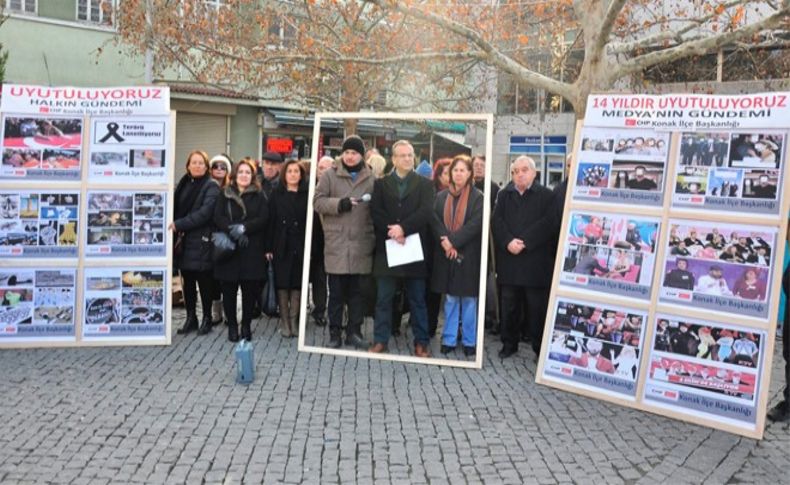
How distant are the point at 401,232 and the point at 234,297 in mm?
2032

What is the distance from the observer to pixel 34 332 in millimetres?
7211

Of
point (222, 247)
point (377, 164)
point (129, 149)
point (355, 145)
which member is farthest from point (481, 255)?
point (129, 149)

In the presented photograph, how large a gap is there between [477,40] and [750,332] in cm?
515

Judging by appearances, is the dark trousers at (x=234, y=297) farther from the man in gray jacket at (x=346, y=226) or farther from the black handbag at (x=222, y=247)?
the man in gray jacket at (x=346, y=226)

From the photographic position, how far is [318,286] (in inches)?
335

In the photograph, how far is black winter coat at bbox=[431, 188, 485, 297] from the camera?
6969mm

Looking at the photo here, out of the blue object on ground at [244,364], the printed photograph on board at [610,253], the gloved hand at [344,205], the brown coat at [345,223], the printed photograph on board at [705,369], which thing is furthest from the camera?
the brown coat at [345,223]

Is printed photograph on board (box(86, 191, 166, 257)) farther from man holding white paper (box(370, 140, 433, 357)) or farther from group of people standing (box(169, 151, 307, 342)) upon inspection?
man holding white paper (box(370, 140, 433, 357))

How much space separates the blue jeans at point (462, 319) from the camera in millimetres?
7164

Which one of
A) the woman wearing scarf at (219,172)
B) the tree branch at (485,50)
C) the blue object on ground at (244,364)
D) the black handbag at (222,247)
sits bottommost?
the blue object on ground at (244,364)

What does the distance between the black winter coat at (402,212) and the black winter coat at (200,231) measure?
1.79 meters

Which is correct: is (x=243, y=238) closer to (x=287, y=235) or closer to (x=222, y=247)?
(x=222, y=247)

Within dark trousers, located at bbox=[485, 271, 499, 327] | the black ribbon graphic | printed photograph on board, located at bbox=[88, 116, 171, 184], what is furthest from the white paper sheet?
the black ribbon graphic

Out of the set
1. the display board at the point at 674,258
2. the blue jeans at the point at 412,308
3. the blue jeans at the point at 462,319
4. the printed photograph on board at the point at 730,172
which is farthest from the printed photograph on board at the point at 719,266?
the blue jeans at the point at 412,308
